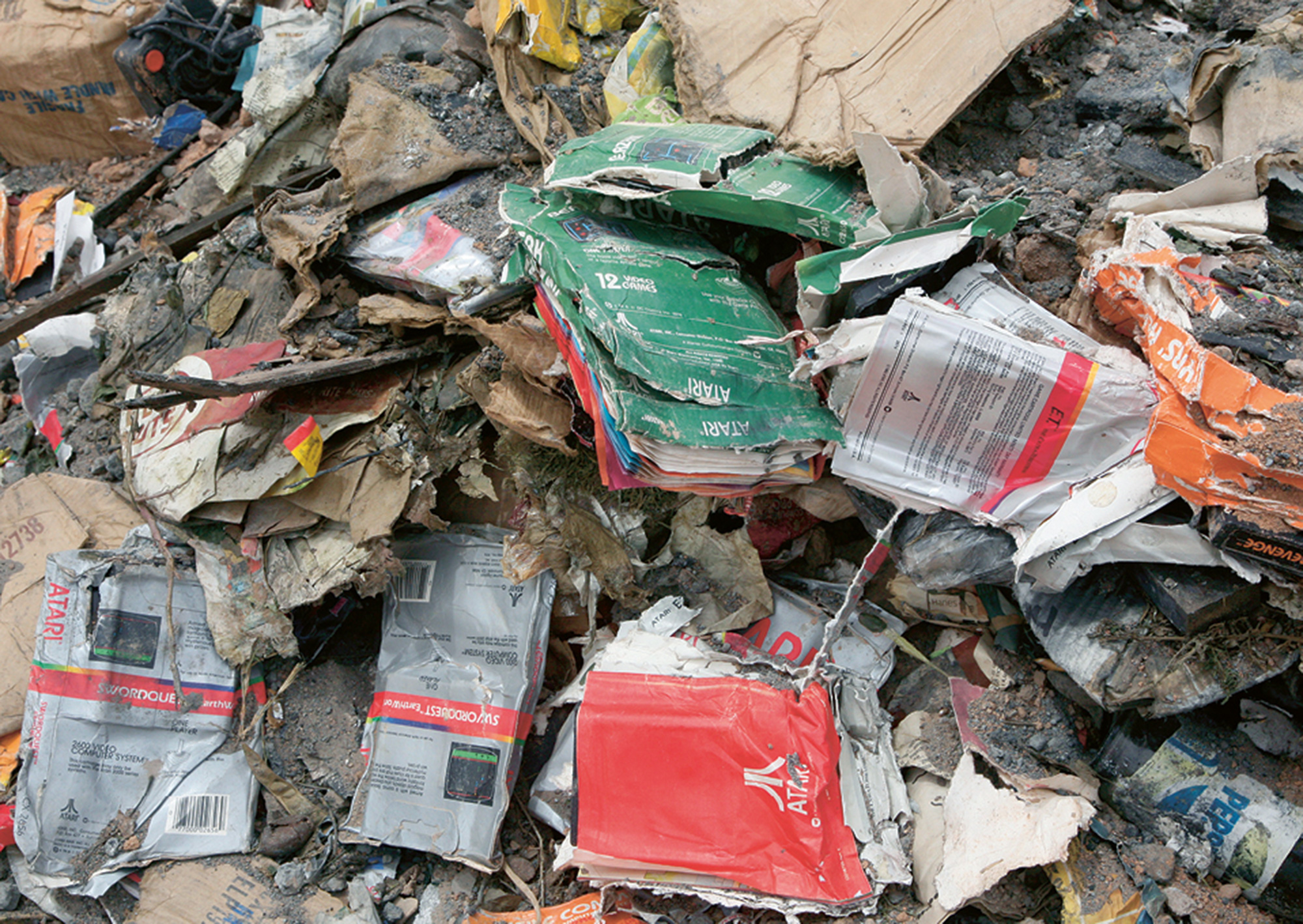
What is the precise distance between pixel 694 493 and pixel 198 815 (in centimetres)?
141

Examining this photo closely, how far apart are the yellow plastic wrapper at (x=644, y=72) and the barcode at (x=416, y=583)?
1.20 m

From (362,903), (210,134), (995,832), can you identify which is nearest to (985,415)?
(995,832)

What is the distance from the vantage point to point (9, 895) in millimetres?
1899

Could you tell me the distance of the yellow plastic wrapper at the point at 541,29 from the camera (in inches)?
79.2

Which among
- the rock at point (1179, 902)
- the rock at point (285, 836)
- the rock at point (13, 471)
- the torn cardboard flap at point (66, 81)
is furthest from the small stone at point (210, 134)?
the rock at point (1179, 902)

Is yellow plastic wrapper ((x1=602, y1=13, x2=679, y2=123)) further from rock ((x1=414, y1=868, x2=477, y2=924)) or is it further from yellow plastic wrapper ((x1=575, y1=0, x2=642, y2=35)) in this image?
rock ((x1=414, y1=868, x2=477, y2=924))

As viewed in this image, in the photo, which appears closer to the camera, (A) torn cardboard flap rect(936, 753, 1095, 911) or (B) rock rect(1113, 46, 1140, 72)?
(A) torn cardboard flap rect(936, 753, 1095, 911)

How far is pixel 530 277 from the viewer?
68.6 inches

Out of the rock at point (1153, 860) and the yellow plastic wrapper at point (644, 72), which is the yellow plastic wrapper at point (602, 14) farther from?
the rock at point (1153, 860)

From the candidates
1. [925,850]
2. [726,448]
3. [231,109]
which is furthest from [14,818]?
[231,109]

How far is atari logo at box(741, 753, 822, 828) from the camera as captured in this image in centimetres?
155

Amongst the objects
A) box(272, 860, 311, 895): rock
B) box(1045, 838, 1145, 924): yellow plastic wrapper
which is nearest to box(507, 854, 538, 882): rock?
box(272, 860, 311, 895): rock

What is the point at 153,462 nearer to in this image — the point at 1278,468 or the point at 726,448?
the point at 726,448

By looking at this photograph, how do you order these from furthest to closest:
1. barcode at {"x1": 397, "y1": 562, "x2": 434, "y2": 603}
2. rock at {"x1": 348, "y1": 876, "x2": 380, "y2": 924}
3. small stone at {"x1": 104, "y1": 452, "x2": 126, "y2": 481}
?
1. small stone at {"x1": 104, "y1": 452, "x2": 126, "y2": 481}
2. barcode at {"x1": 397, "y1": 562, "x2": 434, "y2": 603}
3. rock at {"x1": 348, "y1": 876, "x2": 380, "y2": 924}
